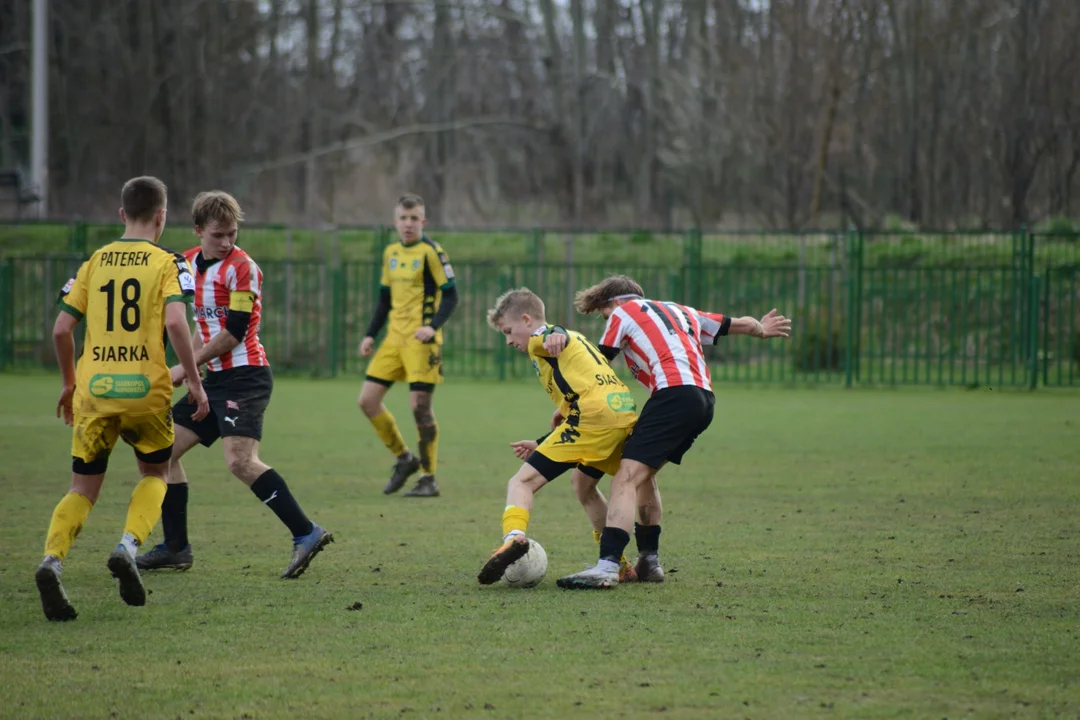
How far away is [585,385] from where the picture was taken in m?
6.07

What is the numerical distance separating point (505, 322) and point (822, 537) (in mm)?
2469

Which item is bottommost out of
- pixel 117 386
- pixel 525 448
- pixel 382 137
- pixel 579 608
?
pixel 579 608

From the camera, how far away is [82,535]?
24.3 ft

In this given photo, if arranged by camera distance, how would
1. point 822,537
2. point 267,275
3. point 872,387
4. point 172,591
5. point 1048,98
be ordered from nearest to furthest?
point 172,591 < point 822,537 < point 872,387 < point 267,275 < point 1048,98

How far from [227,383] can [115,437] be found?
3.53 ft

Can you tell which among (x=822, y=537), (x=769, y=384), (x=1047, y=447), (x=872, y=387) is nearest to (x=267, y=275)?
(x=769, y=384)

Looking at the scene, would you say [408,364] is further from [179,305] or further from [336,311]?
[336,311]

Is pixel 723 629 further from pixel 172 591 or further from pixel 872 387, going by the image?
pixel 872 387

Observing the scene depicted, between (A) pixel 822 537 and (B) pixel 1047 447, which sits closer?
(A) pixel 822 537

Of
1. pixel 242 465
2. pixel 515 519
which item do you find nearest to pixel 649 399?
pixel 515 519

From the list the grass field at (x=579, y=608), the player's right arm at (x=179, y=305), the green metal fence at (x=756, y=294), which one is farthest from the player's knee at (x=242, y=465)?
the green metal fence at (x=756, y=294)

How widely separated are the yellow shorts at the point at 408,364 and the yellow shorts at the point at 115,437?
171 inches

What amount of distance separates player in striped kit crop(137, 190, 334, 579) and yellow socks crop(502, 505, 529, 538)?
97cm

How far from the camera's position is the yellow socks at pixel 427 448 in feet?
31.8
